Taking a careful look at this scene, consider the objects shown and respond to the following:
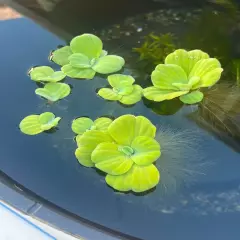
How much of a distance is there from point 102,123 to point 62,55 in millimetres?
255

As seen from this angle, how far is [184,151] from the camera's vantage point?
3.12 ft

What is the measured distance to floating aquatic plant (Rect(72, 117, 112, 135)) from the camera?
3.15ft

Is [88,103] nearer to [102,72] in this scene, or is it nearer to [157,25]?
[102,72]

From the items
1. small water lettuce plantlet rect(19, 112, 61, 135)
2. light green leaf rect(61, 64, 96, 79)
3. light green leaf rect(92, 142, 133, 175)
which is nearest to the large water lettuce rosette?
light green leaf rect(92, 142, 133, 175)

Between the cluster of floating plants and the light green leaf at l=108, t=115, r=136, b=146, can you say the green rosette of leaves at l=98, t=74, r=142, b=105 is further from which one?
the light green leaf at l=108, t=115, r=136, b=146

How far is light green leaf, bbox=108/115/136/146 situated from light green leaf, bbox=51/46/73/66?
0.95ft

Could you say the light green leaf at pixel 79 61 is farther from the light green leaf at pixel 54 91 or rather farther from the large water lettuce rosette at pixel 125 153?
the large water lettuce rosette at pixel 125 153

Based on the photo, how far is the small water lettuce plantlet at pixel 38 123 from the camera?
99 centimetres

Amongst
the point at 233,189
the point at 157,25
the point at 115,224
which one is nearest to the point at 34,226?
the point at 115,224

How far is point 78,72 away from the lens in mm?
1101

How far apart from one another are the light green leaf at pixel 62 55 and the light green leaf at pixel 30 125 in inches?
7.0

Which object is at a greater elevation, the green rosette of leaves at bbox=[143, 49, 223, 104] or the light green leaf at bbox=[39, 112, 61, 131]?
the green rosette of leaves at bbox=[143, 49, 223, 104]

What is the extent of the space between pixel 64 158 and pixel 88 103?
0.16 meters

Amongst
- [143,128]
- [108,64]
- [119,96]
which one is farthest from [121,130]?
[108,64]
